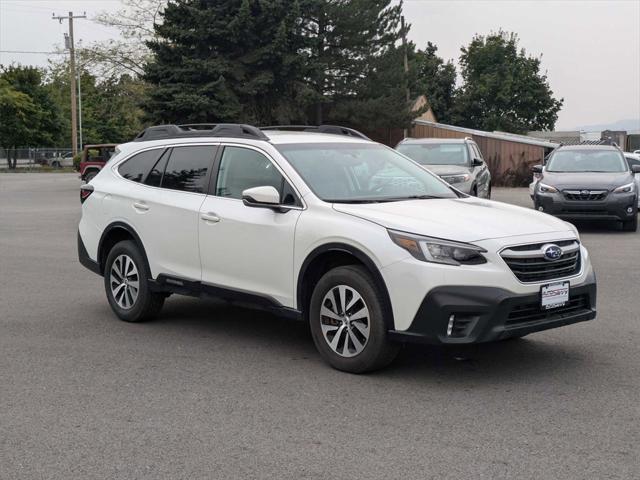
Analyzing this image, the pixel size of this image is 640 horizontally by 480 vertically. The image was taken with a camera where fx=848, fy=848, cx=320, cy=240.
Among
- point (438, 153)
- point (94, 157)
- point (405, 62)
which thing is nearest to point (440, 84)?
point (405, 62)

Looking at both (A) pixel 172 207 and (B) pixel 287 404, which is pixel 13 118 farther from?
(B) pixel 287 404

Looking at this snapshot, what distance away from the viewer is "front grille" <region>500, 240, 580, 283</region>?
548 cm

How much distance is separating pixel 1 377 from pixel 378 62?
127 feet

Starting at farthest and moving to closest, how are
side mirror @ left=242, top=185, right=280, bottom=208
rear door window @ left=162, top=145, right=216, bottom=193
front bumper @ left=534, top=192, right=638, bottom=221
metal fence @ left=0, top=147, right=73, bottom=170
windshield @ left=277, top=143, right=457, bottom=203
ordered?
metal fence @ left=0, top=147, right=73, bottom=170, front bumper @ left=534, top=192, right=638, bottom=221, rear door window @ left=162, top=145, right=216, bottom=193, windshield @ left=277, top=143, right=457, bottom=203, side mirror @ left=242, top=185, right=280, bottom=208

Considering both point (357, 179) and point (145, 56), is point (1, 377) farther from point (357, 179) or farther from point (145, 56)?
point (145, 56)

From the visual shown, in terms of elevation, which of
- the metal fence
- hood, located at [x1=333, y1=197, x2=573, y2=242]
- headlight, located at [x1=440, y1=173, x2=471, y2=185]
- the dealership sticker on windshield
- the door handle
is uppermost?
hood, located at [x1=333, y1=197, x2=573, y2=242]

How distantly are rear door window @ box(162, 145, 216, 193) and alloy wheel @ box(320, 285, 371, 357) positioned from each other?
173cm

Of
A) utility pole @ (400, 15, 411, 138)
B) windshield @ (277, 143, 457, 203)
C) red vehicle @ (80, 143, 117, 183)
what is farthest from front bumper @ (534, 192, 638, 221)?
utility pole @ (400, 15, 411, 138)

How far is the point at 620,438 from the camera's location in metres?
4.52

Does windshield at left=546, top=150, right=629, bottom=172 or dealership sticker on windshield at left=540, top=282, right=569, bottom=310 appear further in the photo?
windshield at left=546, top=150, right=629, bottom=172

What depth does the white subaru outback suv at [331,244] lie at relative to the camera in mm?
5410

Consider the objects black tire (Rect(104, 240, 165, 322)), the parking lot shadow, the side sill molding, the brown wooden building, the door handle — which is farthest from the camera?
the brown wooden building

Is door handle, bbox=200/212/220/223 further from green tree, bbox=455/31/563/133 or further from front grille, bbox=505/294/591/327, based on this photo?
green tree, bbox=455/31/563/133

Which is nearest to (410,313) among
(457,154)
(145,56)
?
(457,154)
